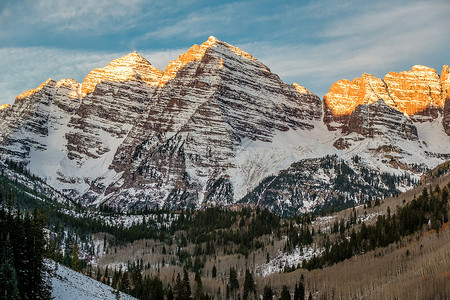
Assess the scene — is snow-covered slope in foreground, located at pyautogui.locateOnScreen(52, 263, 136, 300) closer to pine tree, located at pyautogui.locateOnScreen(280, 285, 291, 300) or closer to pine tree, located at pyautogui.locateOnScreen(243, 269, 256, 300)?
pine tree, located at pyautogui.locateOnScreen(280, 285, 291, 300)

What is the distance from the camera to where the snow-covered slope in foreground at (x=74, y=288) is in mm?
93375

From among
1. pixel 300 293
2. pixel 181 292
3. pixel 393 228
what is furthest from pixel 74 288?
pixel 393 228

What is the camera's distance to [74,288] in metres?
99.1

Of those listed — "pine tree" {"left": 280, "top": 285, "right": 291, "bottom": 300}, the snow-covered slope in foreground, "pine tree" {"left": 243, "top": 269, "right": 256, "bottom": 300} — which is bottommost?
"pine tree" {"left": 243, "top": 269, "right": 256, "bottom": 300}

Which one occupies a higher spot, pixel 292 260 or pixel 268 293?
pixel 292 260

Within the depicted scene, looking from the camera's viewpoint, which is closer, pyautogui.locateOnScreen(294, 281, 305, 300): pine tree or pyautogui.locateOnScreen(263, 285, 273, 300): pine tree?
pyautogui.locateOnScreen(294, 281, 305, 300): pine tree

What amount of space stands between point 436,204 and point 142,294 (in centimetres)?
8962

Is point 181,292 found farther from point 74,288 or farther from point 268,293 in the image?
point 74,288

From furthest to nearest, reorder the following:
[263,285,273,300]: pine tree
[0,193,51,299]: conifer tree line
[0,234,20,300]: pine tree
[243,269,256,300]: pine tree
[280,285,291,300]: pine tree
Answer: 1. [243,269,256,300]: pine tree
2. [263,285,273,300]: pine tree
3. [280,285,291,300]: pine tree
4. [0,193,51,299]: conifer tree line
5. [0,234,20,300]: pine tree

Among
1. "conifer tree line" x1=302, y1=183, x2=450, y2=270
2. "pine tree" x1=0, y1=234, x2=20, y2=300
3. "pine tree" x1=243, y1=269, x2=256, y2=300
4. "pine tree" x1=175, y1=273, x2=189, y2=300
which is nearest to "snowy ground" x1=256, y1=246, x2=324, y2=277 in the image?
"conifer tree line" x1=302, y1=183, x2=450, y2=270

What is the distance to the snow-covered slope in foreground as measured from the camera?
9338cm

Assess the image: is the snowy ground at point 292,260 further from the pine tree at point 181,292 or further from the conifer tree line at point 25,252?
the conifer tree line at point 25,252

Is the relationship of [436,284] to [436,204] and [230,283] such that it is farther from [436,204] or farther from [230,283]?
[230,283]

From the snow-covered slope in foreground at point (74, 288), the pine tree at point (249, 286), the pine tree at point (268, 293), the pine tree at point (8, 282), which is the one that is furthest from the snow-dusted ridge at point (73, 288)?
the pine tree at point (249, 286)
